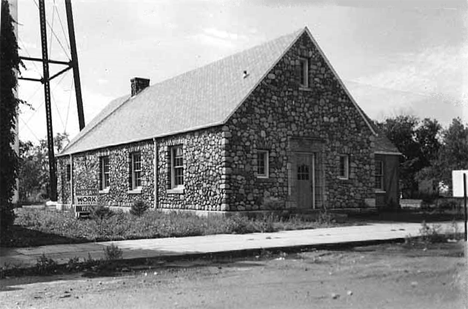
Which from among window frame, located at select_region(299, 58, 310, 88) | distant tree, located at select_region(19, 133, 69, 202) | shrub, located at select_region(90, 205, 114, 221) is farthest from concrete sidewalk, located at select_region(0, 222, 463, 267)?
distant tree, located at select_region(19, 133, 69, 202)

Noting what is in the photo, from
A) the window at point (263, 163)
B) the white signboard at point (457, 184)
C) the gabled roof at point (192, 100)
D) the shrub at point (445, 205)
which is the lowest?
the shrub at point (445, 205)

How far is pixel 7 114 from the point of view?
12969 millimetres

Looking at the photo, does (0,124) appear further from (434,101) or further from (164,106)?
(164,106)

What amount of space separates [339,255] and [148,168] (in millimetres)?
14692

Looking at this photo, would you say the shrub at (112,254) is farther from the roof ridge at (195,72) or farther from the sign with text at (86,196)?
the sign with text at (86,196)

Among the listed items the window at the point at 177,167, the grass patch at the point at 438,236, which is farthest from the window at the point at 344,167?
the grass patch at the point at 438,236

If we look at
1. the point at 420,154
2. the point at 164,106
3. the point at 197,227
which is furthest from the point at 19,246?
the point at 420,154

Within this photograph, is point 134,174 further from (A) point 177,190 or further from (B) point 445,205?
(B) point 445,205

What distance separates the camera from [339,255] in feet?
33.9

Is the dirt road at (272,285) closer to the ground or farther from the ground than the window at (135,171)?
closer to the ground

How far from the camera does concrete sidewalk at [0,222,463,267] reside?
1026 cm

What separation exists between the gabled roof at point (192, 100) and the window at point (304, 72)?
3.00 feet

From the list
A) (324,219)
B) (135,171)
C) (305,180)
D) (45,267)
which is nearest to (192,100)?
(135,171)

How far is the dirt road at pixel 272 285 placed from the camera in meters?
6.14
